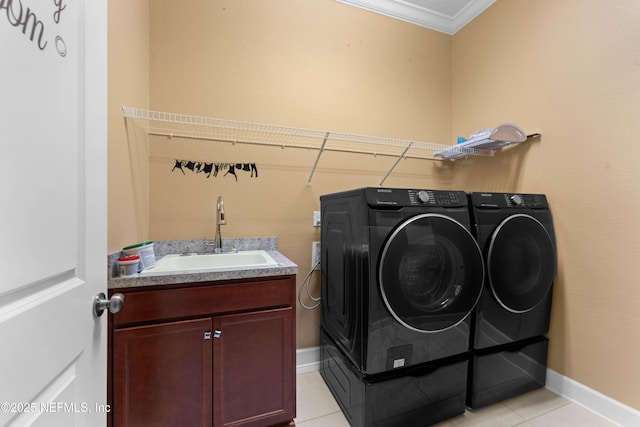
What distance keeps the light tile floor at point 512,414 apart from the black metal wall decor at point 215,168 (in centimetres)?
151

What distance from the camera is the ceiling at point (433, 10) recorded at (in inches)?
83.2

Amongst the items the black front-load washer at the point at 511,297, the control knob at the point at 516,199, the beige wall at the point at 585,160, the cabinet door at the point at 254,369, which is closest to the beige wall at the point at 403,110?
the beige wall at the point at 585,160

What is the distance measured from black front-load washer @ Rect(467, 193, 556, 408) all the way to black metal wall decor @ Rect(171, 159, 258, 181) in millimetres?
1418

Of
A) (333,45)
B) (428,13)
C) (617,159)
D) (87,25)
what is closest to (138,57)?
(87,25)

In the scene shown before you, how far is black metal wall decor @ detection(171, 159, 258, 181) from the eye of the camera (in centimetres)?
167

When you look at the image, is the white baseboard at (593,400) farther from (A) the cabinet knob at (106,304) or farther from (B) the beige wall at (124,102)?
(B) the beige wall at (124,102)

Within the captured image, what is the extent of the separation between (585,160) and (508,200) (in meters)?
0.49

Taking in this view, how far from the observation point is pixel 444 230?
1.30m

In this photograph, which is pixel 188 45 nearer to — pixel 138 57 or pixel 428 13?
pixel 138 57

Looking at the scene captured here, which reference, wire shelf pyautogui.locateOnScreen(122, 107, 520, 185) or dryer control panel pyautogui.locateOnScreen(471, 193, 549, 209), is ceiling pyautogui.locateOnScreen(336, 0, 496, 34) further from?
dryer control panel pyautogui.locateOnScreen(471, 193, 549, 209)

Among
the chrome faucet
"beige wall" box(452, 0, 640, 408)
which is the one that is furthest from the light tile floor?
the chrome faucet

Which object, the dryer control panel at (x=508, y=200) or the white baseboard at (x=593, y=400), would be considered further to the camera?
the dryer control panel at (x=508, y=200)

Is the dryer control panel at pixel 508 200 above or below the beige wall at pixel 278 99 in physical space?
below

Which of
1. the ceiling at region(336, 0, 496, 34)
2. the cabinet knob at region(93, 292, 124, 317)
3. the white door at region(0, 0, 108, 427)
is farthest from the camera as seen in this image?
the ceiling at region(336, 0, 496, 34)
